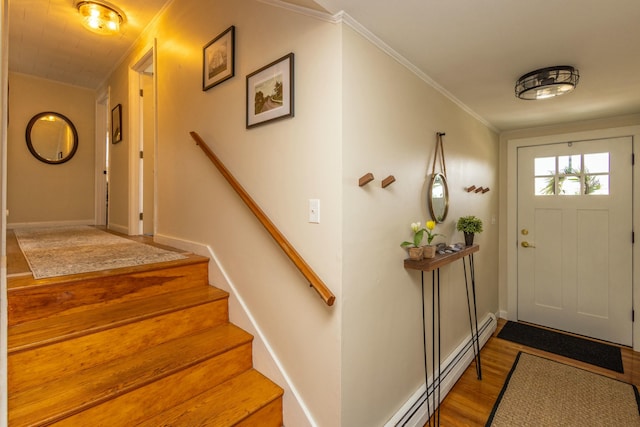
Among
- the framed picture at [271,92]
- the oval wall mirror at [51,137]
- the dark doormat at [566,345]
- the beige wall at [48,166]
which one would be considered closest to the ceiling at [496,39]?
the framed picture at [271,92]

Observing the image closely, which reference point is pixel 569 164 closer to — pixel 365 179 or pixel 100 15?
pixel 365 179

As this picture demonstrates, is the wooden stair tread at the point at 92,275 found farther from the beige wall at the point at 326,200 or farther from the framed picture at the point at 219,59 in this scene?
the framed picture at the point at 219,59

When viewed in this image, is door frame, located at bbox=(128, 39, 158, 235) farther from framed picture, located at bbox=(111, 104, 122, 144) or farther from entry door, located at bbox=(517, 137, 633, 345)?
entry door, located at bbox=(517, 137, 633, 345)

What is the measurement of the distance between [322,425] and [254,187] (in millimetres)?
1296

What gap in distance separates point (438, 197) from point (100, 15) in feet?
10.7

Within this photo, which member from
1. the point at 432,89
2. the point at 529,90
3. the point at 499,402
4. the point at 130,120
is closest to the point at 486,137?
the point at 529,90

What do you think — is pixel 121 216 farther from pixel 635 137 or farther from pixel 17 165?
pixel 635 137

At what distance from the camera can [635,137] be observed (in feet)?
9.39

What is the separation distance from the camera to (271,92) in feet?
5.50

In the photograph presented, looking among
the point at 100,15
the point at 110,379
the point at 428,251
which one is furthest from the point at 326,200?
the point at 100,15

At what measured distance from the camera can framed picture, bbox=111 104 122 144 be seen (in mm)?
3760

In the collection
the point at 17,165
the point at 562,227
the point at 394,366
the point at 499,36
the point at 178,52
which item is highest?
the point at 178,52

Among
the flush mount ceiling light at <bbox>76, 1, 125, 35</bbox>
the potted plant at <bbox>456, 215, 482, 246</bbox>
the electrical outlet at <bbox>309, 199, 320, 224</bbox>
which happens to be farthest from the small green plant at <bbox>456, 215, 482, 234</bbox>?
the flush mount ceiling light at <bbox>76, 1, 125, 35</bbox>

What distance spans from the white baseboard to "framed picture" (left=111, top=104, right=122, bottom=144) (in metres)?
4.12
